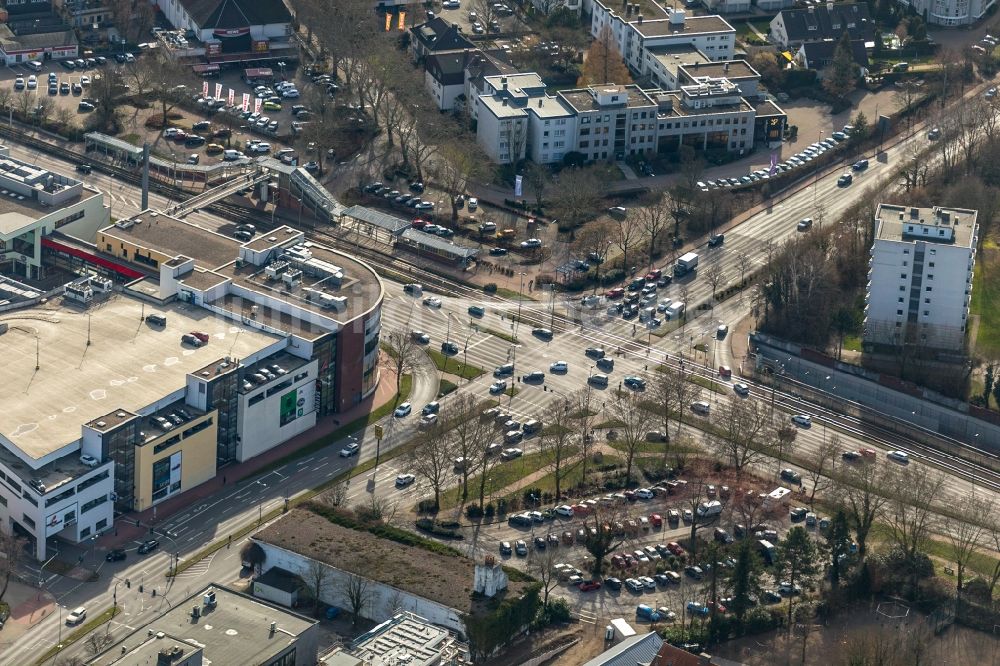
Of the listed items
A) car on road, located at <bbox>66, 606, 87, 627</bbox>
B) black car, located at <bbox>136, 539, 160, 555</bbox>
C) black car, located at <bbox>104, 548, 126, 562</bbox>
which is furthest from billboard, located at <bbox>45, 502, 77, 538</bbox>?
car on road, located at <bbox>66, 606, 87, 627</bbox>

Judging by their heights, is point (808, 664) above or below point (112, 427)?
below

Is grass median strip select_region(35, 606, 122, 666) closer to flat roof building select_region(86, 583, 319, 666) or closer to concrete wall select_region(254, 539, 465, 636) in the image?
flat roof building select_region(86, 583, 319, 666)

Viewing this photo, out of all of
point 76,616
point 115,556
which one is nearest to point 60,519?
point 115,556

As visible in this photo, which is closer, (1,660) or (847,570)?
(1,660)

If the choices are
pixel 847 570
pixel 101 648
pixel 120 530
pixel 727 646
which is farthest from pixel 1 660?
pixel 847 570

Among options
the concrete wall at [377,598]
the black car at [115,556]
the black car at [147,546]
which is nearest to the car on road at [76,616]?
the black car at [115,556]

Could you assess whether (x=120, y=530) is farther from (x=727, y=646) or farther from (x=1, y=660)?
(x=727, y=646)
